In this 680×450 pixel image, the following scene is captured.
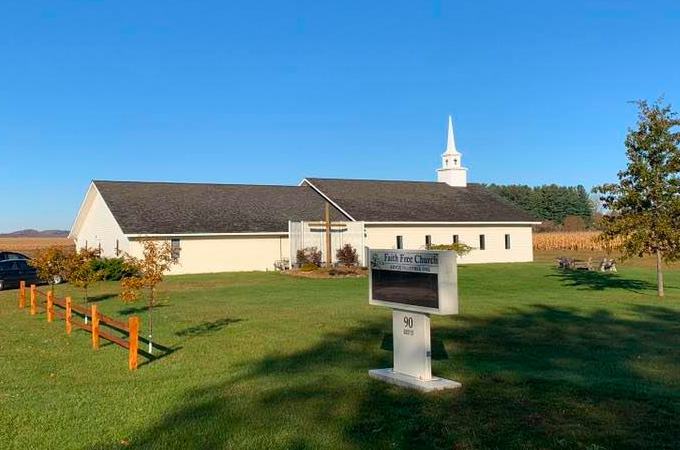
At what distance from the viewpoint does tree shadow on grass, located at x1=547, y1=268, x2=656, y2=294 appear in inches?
992

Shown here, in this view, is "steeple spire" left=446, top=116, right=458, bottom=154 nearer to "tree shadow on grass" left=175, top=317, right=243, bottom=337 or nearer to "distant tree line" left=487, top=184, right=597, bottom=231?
"tree shadow on grass" left=175, top=317, right=243, bottom=337

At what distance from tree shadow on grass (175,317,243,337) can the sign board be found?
597 centimetres

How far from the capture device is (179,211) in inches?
1469

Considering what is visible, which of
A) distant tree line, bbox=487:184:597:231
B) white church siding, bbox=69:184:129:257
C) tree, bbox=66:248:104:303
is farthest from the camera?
distant tree line, bbox=487:184:597:231

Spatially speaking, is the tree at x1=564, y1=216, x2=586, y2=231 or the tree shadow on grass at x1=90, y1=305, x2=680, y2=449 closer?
the tree shadow on grass at x1=90, y1=305, x2=680, y2=449

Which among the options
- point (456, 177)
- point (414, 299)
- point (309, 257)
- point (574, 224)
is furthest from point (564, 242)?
point (414, 299)

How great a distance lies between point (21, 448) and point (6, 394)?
268cm

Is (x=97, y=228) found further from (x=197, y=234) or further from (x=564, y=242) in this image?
(x=564, y=242)

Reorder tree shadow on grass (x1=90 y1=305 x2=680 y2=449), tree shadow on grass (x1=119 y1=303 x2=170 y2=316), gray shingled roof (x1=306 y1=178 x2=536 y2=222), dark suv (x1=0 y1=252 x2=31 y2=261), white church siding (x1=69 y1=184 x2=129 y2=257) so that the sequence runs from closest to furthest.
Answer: tree shadow on grass (x1=90 y1=305 x2=680 y2=449) < tree shadow on grass (x1=119 y1=303 x2=170 y2=316) < dark suv (x1=0 y1=252 x2=31 y2=261) < white church siding (x1=69 y1=184 x2=129 y2=257) < gray shingled roof (x1=306 y1=178 x2=536 y2=222)

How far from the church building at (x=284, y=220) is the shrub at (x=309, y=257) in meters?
0.44

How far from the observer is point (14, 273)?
93.4ft

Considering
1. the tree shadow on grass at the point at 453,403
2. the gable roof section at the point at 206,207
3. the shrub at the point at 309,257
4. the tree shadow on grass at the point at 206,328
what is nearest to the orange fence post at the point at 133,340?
the tree shadow on grass at the point at 453,403

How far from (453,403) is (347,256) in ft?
92.9

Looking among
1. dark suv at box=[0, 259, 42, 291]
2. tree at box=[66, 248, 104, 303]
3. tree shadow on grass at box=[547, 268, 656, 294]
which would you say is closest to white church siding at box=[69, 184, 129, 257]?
dark suv at box=[0, 259, 42, 291]
